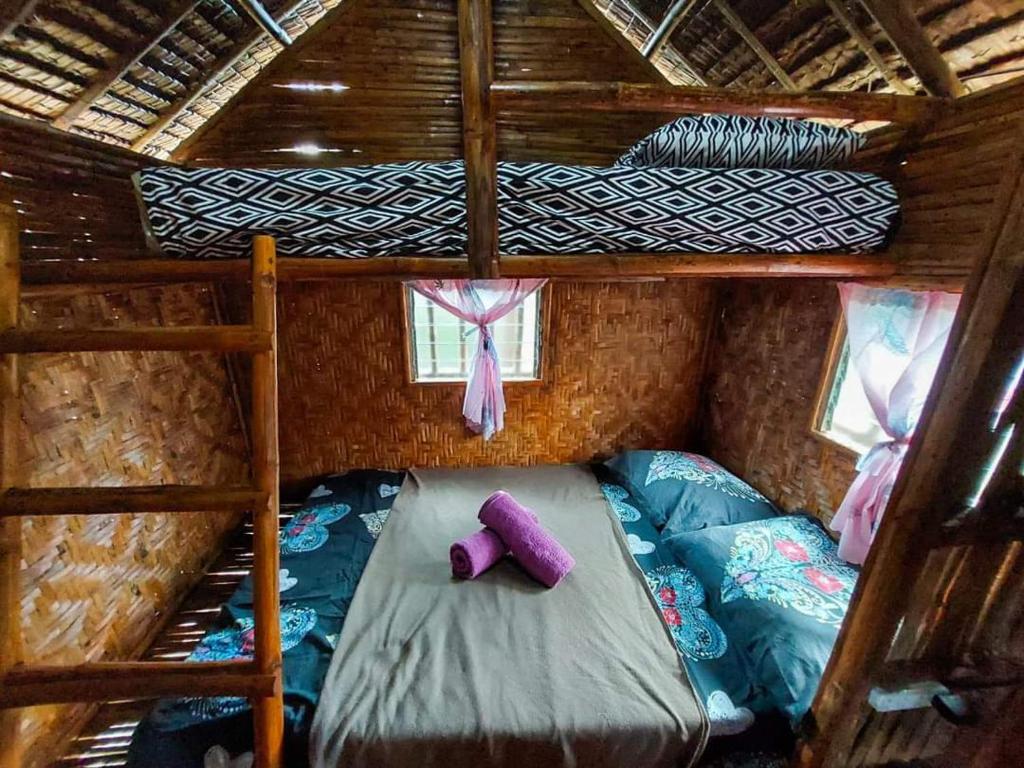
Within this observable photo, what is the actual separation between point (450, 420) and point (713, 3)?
8.41 ft

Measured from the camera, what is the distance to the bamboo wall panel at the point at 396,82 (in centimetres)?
230

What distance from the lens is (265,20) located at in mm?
1943

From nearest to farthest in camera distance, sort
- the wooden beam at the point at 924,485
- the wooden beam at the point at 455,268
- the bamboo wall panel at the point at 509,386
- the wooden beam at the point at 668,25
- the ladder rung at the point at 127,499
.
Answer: the wooden beam at the point at 924,485
the ladder rung at the point at 127,499
the wooden beam at the point at 455,268
the wooden beam at the point at 668,25
the bamboo wall panel at the point at 509,386

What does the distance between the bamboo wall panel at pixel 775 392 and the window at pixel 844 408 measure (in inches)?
2.0

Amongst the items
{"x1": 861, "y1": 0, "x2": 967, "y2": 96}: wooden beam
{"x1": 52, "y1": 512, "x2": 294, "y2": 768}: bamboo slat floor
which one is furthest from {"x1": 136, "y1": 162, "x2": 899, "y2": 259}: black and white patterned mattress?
{"x1": 52, "y1": 512, "x2": 294, "y2": 768}: bamboo slat floor

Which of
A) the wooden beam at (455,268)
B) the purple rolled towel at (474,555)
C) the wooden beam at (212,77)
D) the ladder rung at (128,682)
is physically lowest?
the purple rolled towel at (474,555)

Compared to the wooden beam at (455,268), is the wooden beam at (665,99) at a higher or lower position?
higher

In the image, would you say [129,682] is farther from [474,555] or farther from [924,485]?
[924,485]

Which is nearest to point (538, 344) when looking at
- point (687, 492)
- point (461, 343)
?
point (461, 343)

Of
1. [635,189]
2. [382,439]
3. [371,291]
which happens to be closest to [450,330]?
[371,291]

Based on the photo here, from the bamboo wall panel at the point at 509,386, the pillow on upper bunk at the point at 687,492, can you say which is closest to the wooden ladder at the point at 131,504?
the bamboo wall panel at the point at 509,386

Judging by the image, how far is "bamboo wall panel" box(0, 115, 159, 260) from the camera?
125 centimetres

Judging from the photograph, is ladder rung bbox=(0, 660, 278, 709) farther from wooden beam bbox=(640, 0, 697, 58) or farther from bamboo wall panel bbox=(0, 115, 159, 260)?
wooden beam bbox=(640, 0, 697, 58)

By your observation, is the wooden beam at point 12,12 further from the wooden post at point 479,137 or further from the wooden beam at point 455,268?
the wooden post at point 479,137
